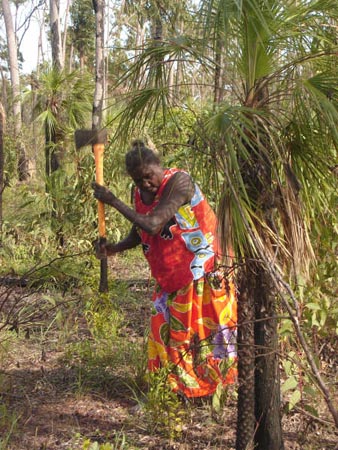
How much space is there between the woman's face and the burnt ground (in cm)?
79

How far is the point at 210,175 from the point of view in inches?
87.7

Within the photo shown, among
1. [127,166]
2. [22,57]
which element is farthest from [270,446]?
[22,57]

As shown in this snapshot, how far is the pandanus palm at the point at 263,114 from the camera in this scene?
202cm

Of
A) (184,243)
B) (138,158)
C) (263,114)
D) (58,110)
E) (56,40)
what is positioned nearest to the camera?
(263,114)

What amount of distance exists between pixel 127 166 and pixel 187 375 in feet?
4.36

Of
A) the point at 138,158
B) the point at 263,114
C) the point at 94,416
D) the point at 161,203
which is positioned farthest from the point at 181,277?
the point at 263,114

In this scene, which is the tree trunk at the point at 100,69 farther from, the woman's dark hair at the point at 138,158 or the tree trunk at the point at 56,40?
the tree trunk at the point at 56,40

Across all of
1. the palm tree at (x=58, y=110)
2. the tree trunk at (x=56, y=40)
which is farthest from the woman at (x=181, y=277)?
the tree trunk at (x=56, y=40)

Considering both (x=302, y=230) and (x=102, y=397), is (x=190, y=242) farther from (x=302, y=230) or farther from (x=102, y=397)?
Answer: (x=102, y=397)

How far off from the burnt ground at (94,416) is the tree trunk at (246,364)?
27 cm

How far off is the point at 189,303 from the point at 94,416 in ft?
2.99

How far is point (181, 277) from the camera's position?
126 inches

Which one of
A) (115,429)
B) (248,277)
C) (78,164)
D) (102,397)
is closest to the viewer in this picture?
(248,277)

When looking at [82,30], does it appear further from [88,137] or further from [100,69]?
[88,137]
